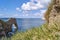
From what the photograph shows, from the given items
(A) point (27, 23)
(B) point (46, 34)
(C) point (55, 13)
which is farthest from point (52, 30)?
(A) point (27, 23)

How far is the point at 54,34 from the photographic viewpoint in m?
3.94

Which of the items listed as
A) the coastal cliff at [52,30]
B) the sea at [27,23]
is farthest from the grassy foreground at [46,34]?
the sea at [27,23]

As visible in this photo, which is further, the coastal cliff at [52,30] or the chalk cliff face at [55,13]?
the chalk cliff face at [55,13]

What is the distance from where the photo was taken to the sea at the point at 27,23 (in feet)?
17.9

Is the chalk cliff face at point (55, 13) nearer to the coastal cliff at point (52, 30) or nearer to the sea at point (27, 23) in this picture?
the coastal cliff at point (52, 30)

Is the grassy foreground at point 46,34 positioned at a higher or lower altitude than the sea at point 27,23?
lower

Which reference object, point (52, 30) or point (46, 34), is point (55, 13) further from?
point (46, 34)

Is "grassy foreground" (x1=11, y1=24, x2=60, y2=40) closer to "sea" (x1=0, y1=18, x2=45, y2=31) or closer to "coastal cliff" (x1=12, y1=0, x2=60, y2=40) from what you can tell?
"coastal cliff" (x1=12, y1=0, x2=60, y2=40)

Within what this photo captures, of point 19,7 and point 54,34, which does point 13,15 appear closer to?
point 19,7

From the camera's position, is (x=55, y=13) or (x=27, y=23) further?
(x=27, y=23)

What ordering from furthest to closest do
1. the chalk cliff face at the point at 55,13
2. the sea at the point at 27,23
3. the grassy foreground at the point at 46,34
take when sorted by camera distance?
the sea at the point at 27,23 < the chalk cliff face at the point at 55,13 < the grassy foreground at the point at 46,34

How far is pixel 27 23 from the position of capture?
18.4ft

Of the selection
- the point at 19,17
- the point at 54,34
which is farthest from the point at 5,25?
the point at 54,34

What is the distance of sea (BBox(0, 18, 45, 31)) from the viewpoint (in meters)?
5.46
